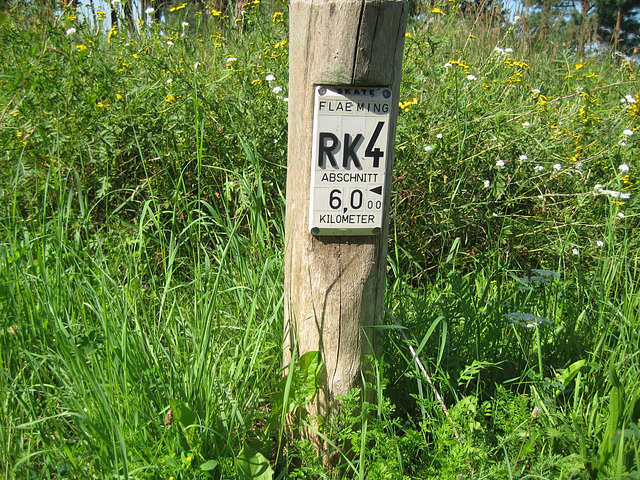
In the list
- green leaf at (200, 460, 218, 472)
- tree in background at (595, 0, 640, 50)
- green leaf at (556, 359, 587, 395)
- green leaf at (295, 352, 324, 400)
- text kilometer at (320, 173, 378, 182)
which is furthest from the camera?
tree in background at (595, 0, 640, 50)

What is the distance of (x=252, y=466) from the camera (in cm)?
163

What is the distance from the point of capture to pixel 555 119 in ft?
12.4

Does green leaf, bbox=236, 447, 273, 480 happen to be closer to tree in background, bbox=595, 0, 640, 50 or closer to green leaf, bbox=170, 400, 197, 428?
green leaf, bbox=170, 400, 197, 428

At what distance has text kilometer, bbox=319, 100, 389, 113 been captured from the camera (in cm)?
156

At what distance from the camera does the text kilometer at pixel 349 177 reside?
161 cm

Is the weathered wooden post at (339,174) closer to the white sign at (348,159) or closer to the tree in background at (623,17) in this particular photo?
the white sign at (348,159)

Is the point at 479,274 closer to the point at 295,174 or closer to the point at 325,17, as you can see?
the point at 295,174

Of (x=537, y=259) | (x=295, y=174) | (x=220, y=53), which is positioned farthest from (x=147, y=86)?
(x=537, y=259)

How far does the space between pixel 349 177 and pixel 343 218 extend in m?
0.13

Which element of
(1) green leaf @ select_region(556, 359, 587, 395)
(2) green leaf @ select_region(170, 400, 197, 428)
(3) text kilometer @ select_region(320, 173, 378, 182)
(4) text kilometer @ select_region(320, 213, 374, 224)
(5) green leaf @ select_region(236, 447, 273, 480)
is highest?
(3) text kilometer @ select_region(320, 173, 378, 182)

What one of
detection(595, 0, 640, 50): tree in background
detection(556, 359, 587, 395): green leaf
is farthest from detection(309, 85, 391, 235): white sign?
detection(595, 0, 640, 50): tree in background

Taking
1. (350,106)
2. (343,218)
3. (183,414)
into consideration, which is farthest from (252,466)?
(350,106)

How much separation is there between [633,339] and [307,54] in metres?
1.83

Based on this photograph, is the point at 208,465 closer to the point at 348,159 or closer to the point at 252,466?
the point at 252,466
